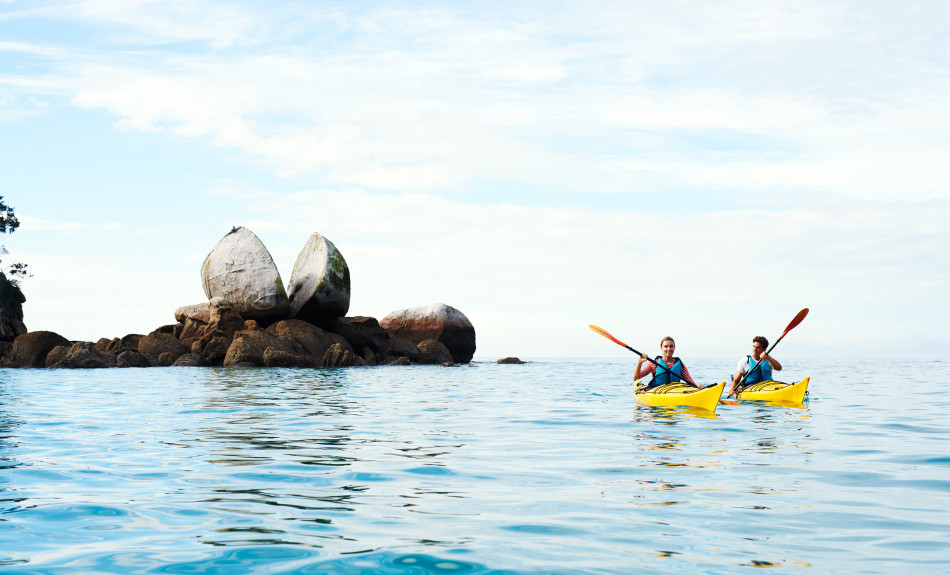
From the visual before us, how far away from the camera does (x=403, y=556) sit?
409 centimetres

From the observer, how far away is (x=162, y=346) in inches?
1190

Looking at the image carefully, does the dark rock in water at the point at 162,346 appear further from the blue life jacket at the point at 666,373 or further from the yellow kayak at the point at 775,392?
the yellow kayak at the point at 775,392

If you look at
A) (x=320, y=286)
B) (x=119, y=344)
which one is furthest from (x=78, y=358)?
(x=320, y=286)

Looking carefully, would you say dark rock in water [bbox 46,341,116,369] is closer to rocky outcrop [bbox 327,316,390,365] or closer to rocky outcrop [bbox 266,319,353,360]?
rocky outcrop [bbox 266,319,353,360]

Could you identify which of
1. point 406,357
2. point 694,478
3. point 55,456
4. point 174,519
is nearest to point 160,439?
point 55,456

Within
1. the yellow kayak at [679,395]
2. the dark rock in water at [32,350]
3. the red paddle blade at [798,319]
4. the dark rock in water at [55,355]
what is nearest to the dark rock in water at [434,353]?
the dark rock in water at [55,355]

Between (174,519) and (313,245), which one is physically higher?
(313,245)

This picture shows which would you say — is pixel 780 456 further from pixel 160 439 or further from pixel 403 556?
pixel 160 439

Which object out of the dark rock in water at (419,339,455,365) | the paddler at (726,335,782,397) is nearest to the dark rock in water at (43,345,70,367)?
the dark rock in water at (419,339,455,365)

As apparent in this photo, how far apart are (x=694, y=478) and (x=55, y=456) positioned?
20.4 feet

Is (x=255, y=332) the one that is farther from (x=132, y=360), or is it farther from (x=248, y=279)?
(x=132, y=360)

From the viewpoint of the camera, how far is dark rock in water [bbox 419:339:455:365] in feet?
109

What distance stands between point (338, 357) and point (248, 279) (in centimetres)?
537

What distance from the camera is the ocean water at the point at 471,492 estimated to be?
416 centimetres
